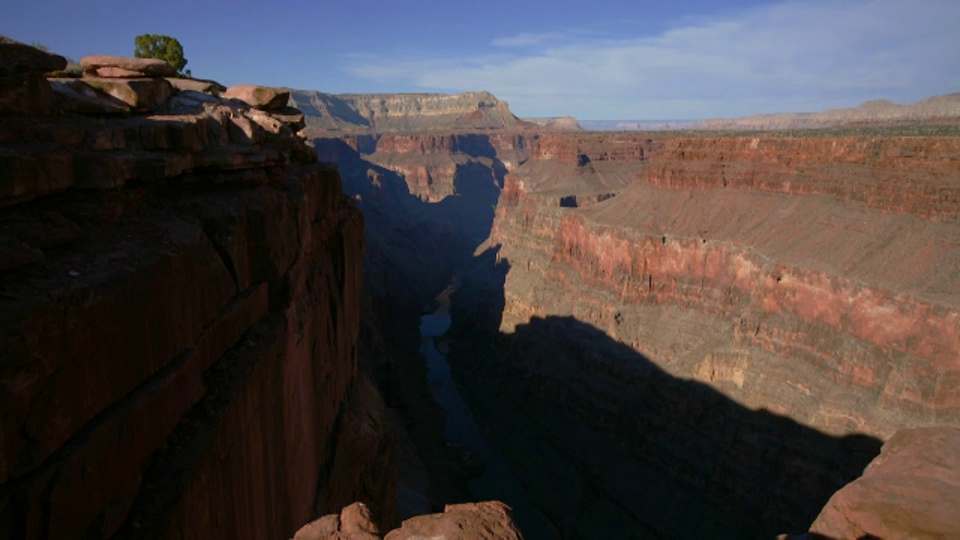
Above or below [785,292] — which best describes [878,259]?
above

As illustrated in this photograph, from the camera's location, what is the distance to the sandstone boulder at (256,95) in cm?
2097

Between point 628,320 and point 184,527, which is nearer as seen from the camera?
point 184,527

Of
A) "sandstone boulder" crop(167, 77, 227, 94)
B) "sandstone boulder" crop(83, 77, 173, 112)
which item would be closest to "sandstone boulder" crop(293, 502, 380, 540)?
"sandstone boulder" crop(83, 77, 173, 112)

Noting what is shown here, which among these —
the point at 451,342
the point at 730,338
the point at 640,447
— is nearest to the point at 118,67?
the point at 640,447

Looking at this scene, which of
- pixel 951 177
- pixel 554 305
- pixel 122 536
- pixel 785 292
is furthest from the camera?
pixel 554 305

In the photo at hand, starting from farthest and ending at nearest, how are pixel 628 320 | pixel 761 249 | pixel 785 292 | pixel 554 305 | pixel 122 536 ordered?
pixel 554 305 < pixel 628 320 < pixel 761 249 < pixel 785 292 < pixel 122 536

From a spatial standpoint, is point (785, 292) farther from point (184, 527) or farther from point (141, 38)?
point (141, 38)

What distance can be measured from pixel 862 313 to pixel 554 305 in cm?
2999

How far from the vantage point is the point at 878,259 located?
115ft

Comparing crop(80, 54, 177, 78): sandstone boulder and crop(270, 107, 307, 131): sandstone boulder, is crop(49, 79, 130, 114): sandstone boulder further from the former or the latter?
crop(270, 107, 307, 131): sandstone boulder

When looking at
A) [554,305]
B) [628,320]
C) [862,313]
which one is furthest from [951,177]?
[554,305]

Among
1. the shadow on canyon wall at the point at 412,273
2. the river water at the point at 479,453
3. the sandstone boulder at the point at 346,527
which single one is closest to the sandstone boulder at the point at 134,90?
the sandstone boulder at the point at 346,527

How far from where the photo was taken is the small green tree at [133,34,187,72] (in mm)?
33125

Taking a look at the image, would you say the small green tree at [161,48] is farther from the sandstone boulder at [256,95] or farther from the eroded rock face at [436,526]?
the eroded rock face at [436,526]
